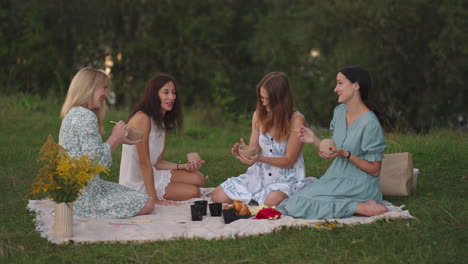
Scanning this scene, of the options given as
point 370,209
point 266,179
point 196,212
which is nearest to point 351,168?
point 370,209

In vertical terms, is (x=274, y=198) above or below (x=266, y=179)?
below

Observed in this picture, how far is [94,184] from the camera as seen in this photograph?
20.6 feet

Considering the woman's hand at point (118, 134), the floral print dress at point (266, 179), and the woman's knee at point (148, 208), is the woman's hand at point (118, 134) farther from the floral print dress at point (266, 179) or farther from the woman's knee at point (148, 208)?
the floral print dress at point (266, 179)

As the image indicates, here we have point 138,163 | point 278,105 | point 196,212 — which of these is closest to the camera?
point 196,212

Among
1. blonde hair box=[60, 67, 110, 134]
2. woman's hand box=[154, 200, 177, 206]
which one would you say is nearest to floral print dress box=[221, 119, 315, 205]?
woman's hand box=[154, 200, 177, 206]

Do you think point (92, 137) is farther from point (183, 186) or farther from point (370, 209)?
point (370, 209)

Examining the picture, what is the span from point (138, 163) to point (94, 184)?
97cm

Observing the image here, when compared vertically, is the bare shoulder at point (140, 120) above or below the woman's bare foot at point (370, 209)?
above

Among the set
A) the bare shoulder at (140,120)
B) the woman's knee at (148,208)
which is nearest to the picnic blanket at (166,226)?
the woman's knee at (148,208)

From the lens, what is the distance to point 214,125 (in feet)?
49.4

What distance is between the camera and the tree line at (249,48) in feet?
52.5

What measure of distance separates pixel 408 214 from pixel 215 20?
19.3 meters

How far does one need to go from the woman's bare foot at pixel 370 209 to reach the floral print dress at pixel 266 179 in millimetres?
972

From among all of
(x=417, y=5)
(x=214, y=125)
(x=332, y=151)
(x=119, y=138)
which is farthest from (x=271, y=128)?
(x=417, y=5)
